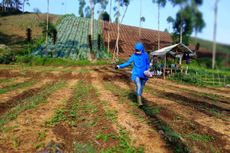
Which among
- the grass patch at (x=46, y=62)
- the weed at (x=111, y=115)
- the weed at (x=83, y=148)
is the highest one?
the grass patch at (x=46, y=62)

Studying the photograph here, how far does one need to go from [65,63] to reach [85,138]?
28752 mm

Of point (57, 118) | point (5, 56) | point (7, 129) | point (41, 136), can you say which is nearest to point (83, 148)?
point (41, 136)

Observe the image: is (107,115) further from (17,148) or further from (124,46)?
(124,46)

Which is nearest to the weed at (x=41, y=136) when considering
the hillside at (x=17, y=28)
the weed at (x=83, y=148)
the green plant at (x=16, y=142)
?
the green plant at (x=16, y=142)

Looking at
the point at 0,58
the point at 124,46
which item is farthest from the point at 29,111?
the point at 124,46

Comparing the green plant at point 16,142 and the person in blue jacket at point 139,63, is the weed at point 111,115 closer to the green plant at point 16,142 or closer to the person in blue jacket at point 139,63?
the person in blue jacket at point 139,63

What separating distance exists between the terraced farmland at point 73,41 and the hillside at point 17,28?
397cm

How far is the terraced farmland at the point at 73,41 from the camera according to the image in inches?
1718

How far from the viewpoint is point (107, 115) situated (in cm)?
896

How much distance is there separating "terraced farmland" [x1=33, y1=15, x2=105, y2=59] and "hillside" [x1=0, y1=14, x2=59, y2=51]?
13.0ft

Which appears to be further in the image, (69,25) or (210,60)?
(69,25)

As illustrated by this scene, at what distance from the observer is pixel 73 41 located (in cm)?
5200

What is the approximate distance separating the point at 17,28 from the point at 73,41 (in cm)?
1437

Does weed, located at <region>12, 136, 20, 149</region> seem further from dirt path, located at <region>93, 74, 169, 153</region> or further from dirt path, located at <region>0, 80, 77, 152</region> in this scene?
dirt path, located at <region>93, 74, 169, 153</region>
